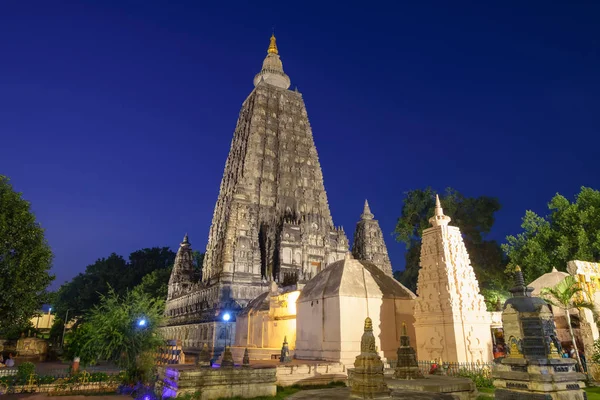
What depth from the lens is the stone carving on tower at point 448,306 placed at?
1498cm

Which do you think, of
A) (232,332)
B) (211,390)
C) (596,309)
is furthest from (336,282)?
(232,332)

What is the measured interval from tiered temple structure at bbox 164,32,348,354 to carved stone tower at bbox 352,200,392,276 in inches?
234

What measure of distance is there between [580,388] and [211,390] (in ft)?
33.7

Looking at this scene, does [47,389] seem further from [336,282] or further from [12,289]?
[336,282]

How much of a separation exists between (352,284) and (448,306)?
4.22 meters

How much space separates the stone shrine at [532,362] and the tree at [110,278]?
56.6 metres

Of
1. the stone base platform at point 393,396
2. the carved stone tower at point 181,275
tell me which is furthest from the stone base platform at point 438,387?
the carved stone tower at point 181,275

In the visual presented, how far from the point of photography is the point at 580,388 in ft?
33.7

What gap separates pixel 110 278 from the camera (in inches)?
2496

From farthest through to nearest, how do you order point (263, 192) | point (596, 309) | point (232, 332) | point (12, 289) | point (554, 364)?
point (263, 192) → point (232, 332) → point (12, 289) → point (596, 309) → point (554, 364)

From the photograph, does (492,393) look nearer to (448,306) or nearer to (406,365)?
(406,365)

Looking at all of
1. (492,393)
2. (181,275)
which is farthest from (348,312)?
(181,275)

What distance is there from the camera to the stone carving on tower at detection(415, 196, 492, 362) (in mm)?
14977

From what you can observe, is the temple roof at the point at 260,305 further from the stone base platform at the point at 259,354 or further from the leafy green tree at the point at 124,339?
the leafy green tree at the point at 124,339
